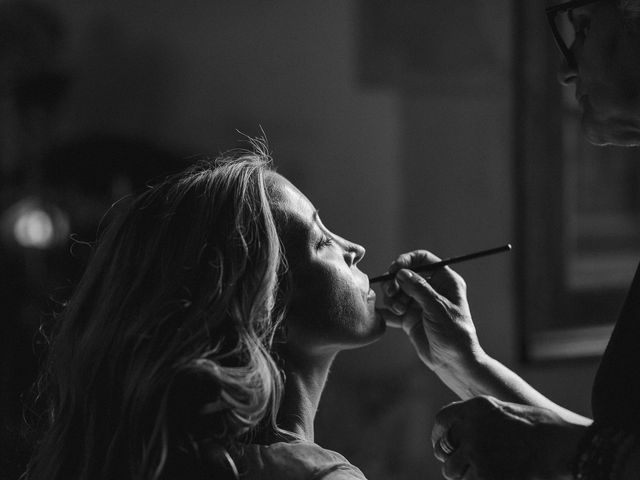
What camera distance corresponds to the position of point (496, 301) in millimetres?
2807

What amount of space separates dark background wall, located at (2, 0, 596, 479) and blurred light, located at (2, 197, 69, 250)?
212 mm

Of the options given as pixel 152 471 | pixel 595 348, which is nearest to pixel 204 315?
pixel 152 471

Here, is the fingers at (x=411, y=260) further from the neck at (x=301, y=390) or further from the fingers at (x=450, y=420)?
the fingers at (x=450, y=420)

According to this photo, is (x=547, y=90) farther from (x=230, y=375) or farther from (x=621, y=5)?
(x=230, y=375)

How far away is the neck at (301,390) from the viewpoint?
1.22 meters

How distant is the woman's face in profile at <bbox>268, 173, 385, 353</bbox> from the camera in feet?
4.03

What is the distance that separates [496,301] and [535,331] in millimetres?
158

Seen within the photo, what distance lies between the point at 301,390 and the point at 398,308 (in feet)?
0.77

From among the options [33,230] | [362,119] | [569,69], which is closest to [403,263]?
[569,69]

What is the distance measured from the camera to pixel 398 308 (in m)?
1.38

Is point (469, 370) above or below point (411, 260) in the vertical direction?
below

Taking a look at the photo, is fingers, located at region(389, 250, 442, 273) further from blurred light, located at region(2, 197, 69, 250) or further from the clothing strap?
blurred light, located at region(2, 197, 69, 250)

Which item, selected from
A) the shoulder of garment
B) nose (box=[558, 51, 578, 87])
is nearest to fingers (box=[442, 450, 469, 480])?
the shoulder of garment

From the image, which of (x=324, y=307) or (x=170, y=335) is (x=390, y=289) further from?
(x=170, y=335)
